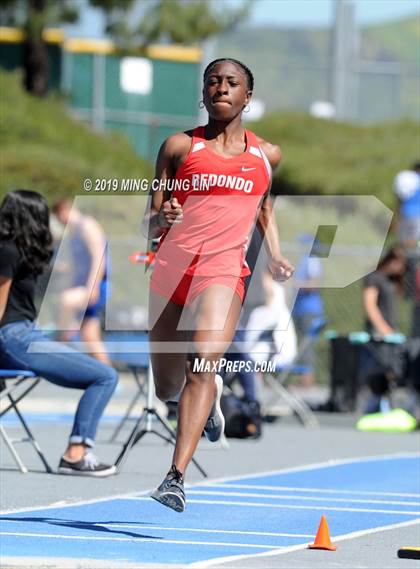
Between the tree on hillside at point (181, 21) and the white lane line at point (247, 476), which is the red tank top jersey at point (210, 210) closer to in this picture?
the white lane line at point (247, 476)

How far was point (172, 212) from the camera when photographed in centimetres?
761

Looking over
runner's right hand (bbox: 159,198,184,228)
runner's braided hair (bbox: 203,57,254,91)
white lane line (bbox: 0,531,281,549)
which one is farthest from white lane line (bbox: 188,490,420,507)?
runner's braided hair (bbox: 203,57,254,91)

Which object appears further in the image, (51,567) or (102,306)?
(102,306)

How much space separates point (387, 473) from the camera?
11.4m

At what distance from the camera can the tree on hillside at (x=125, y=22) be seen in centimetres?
2775

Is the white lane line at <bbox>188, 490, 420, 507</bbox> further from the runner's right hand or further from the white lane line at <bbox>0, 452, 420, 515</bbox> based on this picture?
the runner's right hand

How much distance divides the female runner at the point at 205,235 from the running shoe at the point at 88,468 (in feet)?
7.77

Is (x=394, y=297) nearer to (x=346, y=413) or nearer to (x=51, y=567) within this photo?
(x=346, y=413)

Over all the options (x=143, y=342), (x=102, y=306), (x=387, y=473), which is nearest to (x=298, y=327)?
(x=102, y=306)

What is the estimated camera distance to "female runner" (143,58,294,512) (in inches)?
305

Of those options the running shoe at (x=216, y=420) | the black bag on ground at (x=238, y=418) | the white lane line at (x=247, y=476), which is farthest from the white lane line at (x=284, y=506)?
the black bag on ground at (x=238, y=418)

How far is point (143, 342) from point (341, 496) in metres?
3.44

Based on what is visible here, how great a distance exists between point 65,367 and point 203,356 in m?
2.73

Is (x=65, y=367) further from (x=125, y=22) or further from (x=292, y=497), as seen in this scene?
(x=125, y=22)
